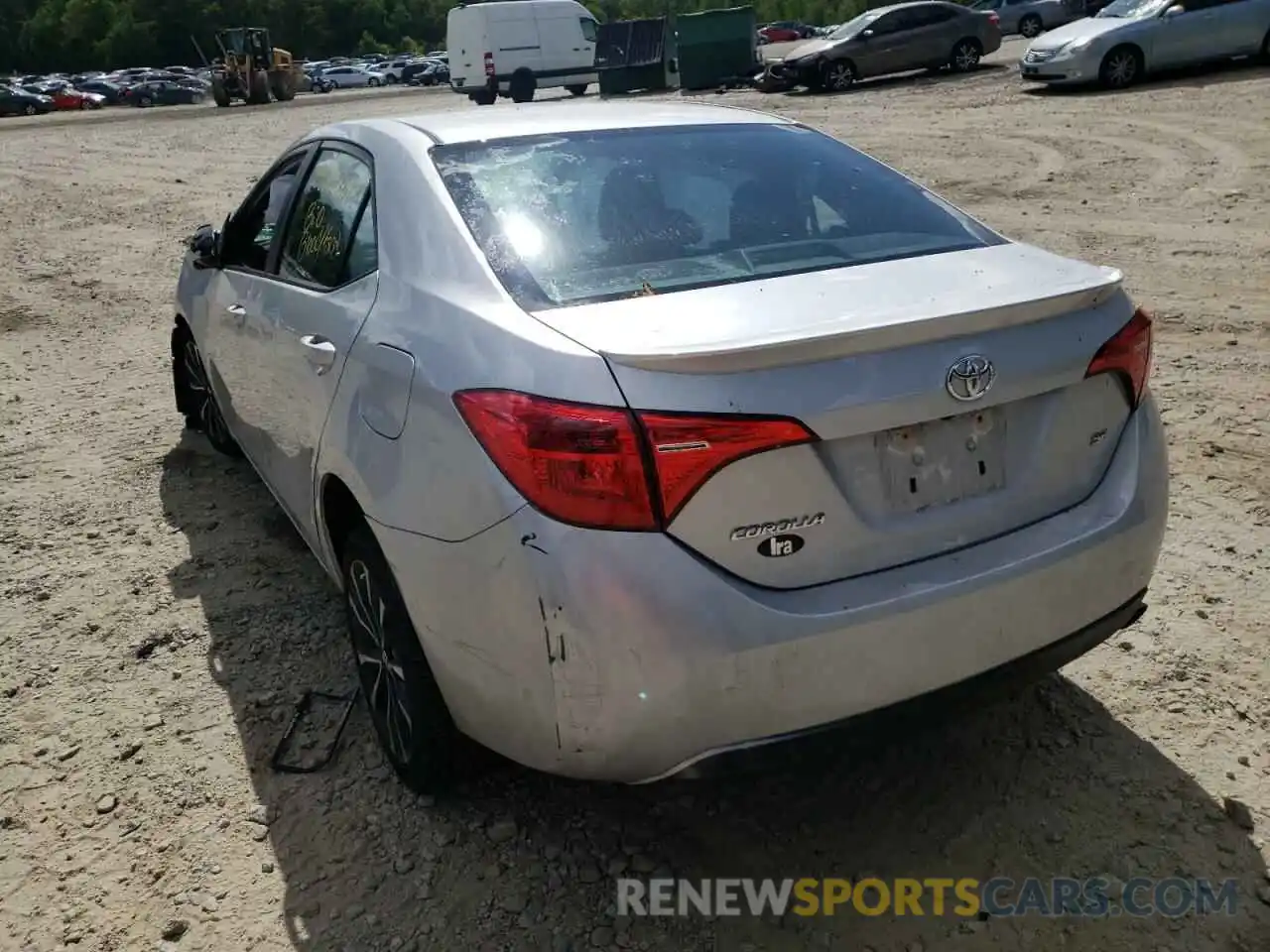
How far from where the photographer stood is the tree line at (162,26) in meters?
82.2

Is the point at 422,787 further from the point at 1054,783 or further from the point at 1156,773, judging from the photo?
the point at 1156,773

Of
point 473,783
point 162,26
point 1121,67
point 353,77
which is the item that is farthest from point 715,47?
point 162,26

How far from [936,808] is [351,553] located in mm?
1603

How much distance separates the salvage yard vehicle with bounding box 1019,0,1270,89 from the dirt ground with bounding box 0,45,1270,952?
12231 mm

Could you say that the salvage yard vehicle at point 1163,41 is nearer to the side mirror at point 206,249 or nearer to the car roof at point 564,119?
the car roof at point 564,119

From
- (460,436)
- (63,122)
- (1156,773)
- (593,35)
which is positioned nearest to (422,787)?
(460,436)

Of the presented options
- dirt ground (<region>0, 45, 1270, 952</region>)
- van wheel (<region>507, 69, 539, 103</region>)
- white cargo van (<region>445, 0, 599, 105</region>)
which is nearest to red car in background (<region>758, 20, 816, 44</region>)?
white cargo van (<region>445, 0, 599, 105</region>)

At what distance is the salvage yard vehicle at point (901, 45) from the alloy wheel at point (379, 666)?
21.0m

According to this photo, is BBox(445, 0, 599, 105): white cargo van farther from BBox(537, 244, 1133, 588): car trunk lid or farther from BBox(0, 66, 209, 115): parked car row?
BBox(537, 244, 1133, 588): car trunk lid

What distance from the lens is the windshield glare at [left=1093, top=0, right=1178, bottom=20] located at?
1600 cm

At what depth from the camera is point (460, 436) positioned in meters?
2.21

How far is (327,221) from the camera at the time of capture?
10.9 feet

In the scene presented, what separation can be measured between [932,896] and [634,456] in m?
1.24

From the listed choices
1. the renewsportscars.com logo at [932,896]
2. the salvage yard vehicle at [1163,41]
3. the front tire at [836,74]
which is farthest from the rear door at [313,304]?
the front tire at [836,74]
